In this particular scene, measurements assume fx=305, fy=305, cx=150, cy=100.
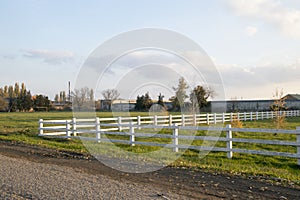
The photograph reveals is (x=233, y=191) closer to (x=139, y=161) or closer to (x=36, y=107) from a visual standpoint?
(x=139, y=161)

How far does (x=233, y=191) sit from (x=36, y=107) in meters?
85.9

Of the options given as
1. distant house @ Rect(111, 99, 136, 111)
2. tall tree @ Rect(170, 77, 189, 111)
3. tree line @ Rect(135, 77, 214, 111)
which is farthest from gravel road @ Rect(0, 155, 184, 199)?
tall tree @ Rect(170, 77, 189, 111)

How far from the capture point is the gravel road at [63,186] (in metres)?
5.09

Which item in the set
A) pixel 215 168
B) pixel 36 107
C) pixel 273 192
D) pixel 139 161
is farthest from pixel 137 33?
pixel 36 107

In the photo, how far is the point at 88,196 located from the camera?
5.06 m

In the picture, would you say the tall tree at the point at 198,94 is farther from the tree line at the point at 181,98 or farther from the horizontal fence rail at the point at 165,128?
the horizontal fence rail at the point at 165,128

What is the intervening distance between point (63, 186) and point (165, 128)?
288 inches

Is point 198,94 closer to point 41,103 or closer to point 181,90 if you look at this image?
point 181,90

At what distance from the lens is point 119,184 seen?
5.98 metres

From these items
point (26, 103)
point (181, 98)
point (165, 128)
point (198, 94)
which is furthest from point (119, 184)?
point (26, 103)

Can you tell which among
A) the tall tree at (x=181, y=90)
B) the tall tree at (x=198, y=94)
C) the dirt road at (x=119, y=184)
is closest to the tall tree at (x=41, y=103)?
the tall tree at (x=198, y=94)

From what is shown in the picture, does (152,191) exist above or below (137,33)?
below

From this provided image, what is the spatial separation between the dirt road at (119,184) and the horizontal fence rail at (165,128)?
2516 millimetres

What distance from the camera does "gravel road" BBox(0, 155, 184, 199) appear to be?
16.7 ft
